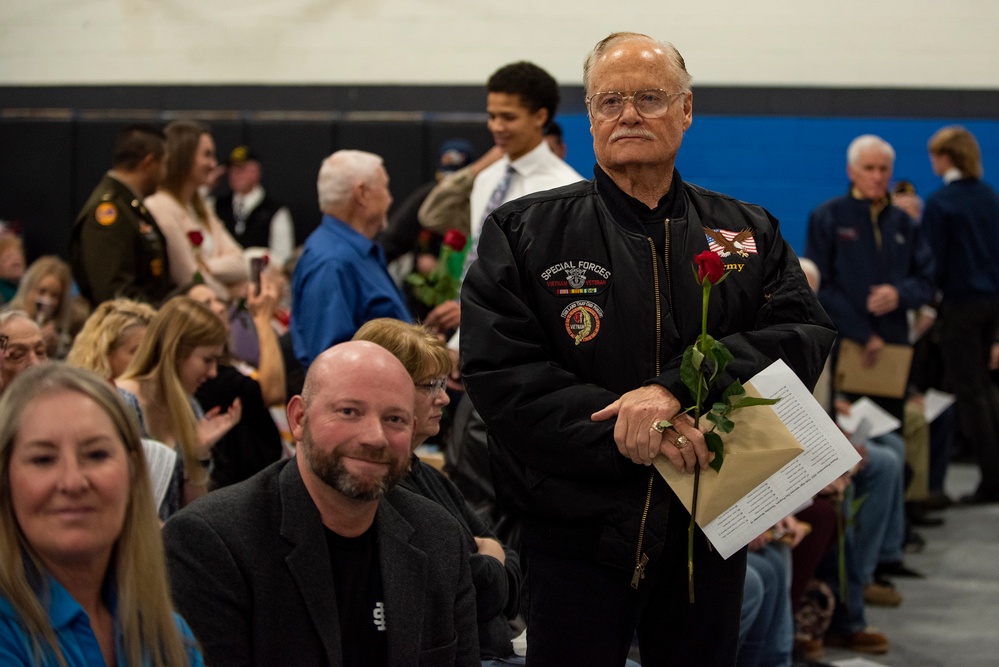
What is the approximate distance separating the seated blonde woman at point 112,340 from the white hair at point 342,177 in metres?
0.73

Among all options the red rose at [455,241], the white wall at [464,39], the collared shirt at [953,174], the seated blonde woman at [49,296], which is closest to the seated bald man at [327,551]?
the red rose at [455,241]

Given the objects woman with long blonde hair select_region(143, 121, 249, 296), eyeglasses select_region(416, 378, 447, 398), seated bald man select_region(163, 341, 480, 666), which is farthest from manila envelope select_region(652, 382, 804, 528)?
woman with long blonde hair select_region(143, 121, 249, 296)

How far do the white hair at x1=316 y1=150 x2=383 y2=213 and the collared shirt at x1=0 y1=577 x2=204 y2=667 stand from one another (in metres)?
2.53

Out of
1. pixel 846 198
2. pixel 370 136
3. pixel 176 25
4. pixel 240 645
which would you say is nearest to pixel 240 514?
pixel 240 645

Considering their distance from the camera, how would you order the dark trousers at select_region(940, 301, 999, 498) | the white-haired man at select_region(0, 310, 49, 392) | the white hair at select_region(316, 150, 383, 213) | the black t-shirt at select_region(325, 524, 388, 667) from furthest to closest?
the dark trousers at select_region(940, 301, 999, 498) < the white hair at select_region(316, 150, 383, 213) < the white-haired man at select_region(0, 310, 49, 392) < the black t-shirt at select_region(325, 524, 388, 667)

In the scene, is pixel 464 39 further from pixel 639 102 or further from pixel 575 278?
pixel 575 278

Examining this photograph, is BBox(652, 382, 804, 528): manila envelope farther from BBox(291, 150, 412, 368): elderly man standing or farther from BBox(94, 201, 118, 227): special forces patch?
BBox(94, 201, 118, 227): special forces patch

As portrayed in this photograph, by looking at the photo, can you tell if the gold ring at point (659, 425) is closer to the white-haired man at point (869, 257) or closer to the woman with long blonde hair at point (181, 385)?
the woman with long blonde hair at point (181, 385)

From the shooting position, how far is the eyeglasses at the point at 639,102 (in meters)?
2.25

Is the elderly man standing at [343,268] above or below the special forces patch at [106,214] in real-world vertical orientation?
below

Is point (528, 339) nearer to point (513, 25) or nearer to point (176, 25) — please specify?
point (513, 25)

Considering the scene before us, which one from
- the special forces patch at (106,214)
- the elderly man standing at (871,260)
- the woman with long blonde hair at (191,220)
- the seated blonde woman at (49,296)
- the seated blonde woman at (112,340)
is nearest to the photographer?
the seated blonde woman at (112,340)

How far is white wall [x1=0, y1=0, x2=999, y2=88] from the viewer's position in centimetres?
839

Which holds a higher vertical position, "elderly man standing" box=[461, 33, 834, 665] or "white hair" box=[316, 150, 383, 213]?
"white hair" box=[316, 150, 383, 213]
